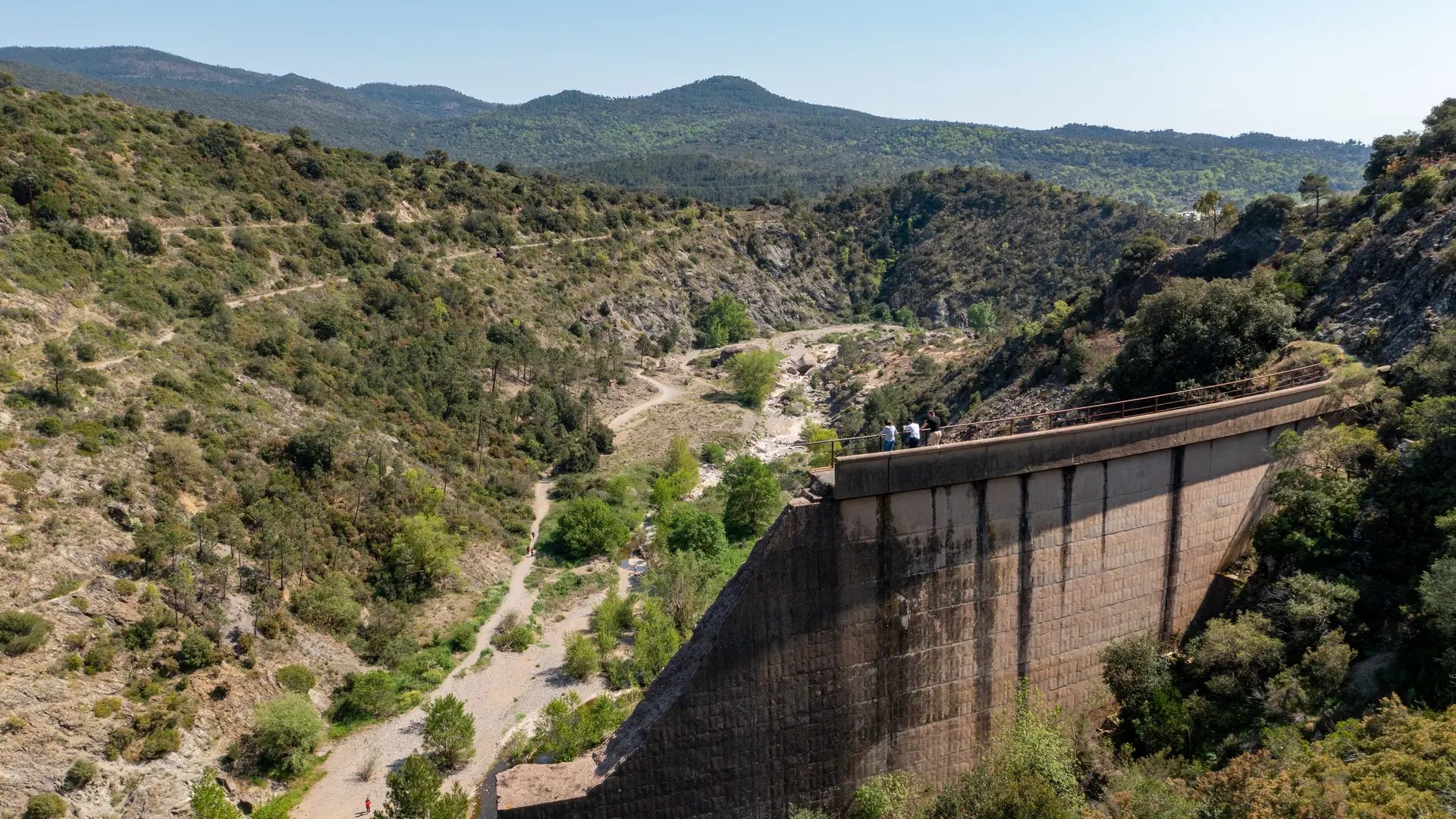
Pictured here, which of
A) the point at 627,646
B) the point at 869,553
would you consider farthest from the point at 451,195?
the point at 869,553

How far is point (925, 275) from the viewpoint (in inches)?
4973

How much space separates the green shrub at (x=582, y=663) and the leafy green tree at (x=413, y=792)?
11.1m

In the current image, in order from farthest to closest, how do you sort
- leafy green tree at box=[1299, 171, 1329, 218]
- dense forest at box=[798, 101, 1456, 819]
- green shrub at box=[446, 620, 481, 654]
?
leafy green tree at box=[1299, 171, 1329, 218] → green shrub at box=[446, 620, 481, 654] → dense forest at box=[798, 101, 1456, 819]

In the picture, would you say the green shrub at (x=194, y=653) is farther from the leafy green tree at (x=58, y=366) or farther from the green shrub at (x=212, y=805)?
the leafy green tree at (x=58, y=366)

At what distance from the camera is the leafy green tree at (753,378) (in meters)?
85.5

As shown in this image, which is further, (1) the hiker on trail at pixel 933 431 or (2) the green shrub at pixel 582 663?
(2) the green shrub at pixel 582 663

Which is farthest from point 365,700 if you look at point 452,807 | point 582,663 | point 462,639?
point 452,807

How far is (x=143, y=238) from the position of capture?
50.4 metres

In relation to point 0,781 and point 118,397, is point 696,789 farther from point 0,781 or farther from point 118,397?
point 118,397

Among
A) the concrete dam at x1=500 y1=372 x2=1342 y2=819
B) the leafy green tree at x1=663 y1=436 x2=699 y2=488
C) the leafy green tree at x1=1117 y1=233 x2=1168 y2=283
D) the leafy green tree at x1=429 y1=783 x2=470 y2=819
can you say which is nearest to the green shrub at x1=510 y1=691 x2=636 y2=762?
the leafy green tree at x1=429 y1=783 x2=470 y2=819

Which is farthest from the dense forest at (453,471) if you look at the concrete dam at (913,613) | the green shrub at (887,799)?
the concrete dam at (913,613)

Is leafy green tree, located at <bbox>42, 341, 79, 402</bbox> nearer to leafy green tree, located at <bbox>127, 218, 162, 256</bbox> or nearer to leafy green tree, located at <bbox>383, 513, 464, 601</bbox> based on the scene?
leafy green tree, located at <bbox>383, 513, 464, 601</bbox>

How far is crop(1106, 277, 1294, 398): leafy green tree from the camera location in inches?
1225

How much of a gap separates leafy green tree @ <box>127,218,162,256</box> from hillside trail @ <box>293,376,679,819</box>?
31.5 metres
